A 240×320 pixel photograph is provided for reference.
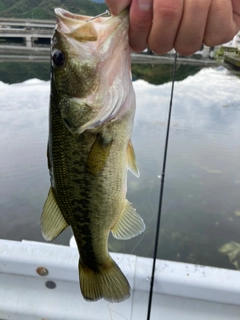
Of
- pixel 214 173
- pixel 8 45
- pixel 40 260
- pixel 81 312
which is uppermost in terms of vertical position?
pixel 40 260

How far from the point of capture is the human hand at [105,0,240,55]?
0.70 meters

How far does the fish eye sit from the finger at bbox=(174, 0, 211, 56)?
0.35 meters

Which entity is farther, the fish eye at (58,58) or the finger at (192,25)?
the fish eye at (58,58)

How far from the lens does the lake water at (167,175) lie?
3346 millimetres

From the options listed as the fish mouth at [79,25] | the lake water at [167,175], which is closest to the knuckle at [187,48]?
the fish mouth at [79,25]

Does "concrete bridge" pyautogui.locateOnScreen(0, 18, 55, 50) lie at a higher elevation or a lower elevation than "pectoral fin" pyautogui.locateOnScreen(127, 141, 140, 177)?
lower

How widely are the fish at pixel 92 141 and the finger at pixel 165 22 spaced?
90mm

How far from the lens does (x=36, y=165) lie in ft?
13.8

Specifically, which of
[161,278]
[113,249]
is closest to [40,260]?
[161,278]

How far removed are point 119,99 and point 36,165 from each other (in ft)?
11.1

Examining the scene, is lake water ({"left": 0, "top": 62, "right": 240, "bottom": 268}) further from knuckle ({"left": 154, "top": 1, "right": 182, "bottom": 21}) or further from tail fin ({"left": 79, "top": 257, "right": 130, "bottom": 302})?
knuckle ({"left": 154, "top": 1, "right": 182, "bottom": 21})

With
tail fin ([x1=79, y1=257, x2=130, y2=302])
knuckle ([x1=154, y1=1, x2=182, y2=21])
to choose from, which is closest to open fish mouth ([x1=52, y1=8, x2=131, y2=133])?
knuckle ([x1=154, y1=1, x2=182, y2=21])

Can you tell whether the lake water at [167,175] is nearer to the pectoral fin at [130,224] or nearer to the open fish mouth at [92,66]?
the pectoral fin at [130,224]

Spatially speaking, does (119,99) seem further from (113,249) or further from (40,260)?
(113,249)
